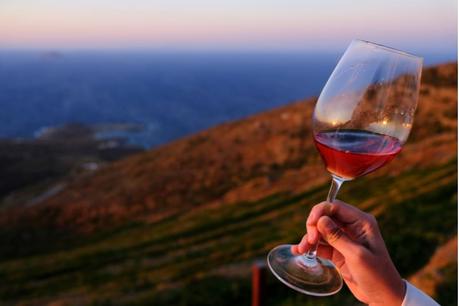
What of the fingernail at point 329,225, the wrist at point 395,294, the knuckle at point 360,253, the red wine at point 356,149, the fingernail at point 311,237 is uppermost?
the red wine at point 356,149

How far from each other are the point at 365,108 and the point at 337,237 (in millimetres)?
520

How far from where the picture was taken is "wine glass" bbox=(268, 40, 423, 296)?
183 cm

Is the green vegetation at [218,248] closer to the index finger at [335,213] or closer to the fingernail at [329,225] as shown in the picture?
the index finger at [335,213]

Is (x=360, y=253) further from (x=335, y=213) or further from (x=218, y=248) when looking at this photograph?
(x=218, y=248)

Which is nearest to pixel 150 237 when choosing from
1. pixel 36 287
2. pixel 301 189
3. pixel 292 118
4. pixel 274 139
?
pixel 36 287

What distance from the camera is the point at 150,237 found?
2089cm

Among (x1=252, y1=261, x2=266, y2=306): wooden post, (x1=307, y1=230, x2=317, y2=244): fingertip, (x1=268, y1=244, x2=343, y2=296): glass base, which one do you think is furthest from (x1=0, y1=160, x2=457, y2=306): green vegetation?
(x1=307, y1=230, x2=317, y2=244): fingertip

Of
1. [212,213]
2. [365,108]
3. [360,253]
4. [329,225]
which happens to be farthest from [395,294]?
[212,213]

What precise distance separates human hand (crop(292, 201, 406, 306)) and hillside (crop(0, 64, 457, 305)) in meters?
3.93

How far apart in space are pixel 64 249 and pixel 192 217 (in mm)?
7757

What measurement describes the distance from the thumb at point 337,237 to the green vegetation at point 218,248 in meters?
4.08

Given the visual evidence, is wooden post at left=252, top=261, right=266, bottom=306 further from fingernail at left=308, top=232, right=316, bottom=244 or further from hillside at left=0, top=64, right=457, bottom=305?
fingernail at left=308, top=232, right=316, bottom=244

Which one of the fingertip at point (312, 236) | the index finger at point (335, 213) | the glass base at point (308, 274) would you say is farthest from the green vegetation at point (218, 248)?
the index finger at point (335, 213)

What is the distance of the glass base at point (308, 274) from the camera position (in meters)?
2.41
